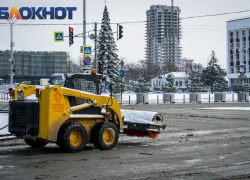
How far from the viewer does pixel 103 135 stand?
9.65 m

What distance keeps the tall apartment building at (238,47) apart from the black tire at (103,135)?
85012mm

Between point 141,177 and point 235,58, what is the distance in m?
94.6

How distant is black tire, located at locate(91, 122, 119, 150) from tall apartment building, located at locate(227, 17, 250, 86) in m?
85.0

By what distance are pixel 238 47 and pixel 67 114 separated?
304 feet

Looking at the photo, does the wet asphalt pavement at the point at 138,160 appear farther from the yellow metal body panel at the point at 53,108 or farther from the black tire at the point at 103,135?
the yellow metal body panel at the point at 53,108

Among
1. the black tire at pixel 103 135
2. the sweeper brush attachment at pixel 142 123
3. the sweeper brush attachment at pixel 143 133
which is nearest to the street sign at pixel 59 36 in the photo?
the sweeper brush attachment at pixel 142 123

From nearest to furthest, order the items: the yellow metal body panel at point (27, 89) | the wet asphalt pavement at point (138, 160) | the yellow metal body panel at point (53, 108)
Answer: the wet asphalt pavement at point (138, 160) → the yellow metal body panel at point (53, 108) → the yellow metal body panel at point (27, 89)

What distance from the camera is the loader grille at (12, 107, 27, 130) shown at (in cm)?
863

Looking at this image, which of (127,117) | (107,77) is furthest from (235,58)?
(127,117)

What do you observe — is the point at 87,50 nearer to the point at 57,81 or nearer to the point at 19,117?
the point at 57,81

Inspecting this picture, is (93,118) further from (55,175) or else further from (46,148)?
(55,175)

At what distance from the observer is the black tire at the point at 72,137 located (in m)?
8.68

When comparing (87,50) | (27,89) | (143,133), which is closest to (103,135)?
(143,133)

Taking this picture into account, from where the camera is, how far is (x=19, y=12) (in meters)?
42.8
